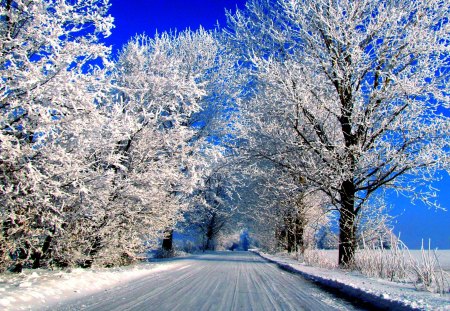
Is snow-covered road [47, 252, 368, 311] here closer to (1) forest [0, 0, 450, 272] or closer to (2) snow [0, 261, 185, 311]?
(2) snow [0, 261, 185, 311]

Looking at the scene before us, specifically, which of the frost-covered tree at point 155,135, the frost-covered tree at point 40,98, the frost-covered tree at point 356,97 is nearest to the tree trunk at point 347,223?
the frost-covered tree at point 356,97

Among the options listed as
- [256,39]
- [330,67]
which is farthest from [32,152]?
[256,39]

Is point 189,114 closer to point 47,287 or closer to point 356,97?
point 356,97

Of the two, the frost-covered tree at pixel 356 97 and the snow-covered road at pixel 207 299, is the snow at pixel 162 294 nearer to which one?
the snow-covered road at pixel 207 299

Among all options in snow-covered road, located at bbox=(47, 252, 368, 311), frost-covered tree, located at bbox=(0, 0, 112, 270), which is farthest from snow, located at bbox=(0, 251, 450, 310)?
frost-covered tree, located at bbox=(0, 0, 112, 270)

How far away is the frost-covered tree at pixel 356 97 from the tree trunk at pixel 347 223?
40 mm

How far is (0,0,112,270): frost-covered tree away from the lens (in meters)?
5.17

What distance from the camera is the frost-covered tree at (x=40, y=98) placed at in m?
5.17

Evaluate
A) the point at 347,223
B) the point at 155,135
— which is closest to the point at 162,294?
the point at 155,135

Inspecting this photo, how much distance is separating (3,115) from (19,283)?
256 centimetres

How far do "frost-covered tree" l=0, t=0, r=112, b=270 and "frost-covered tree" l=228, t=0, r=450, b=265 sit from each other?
5992mm

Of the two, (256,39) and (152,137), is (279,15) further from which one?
(152,137)

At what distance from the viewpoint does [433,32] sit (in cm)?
1016

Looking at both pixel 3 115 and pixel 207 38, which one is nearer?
pixel 3 115
